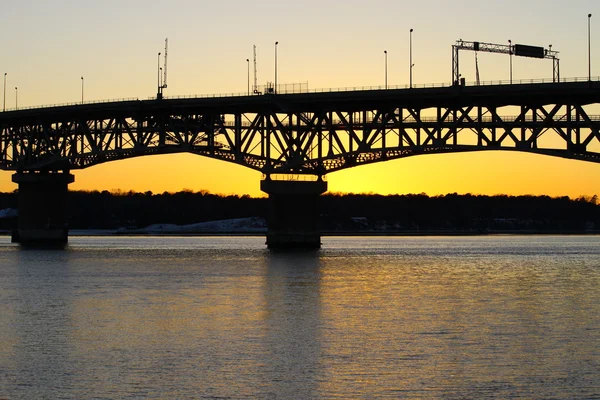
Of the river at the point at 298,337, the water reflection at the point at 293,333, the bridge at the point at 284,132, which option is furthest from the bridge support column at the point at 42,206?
the water reflection at the point at 293,333

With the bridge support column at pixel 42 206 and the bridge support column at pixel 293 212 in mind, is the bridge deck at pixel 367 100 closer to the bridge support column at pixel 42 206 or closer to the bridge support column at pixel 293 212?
the bridge support column at pixel 293 212

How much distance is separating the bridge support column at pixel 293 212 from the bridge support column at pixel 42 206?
109 ft

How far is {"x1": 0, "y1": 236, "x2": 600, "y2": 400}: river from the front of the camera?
33.6 m

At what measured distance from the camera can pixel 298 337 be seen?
146 feet

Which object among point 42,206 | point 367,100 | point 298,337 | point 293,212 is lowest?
point 298,337

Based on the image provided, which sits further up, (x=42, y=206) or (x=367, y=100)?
(x=367, y=100)

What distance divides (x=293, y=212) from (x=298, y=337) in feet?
247

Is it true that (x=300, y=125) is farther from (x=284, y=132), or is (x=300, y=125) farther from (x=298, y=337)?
(x=298, y=337)

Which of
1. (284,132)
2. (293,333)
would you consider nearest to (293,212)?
(284,132)

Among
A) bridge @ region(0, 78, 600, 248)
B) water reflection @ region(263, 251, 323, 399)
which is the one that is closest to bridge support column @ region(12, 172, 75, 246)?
bridge @ region(0, 78, 600, 248)

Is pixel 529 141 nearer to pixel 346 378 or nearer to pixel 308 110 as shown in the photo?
pixel 308 110

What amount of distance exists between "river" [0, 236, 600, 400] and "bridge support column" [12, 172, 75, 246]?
61259mm

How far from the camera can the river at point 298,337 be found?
33594 millimetres

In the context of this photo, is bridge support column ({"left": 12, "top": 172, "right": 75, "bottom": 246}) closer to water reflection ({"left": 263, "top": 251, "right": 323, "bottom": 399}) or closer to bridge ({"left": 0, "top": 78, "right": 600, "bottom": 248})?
bridge ({"left": 0, "top": 78, "right": 600, "bottom": 248})
